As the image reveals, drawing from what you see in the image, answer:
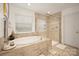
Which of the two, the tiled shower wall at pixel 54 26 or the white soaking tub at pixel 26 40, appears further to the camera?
the tiled shower wall at pixel 54 26

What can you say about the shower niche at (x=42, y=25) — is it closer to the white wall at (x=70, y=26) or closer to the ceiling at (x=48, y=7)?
the ceiling at (x=48, y=7)

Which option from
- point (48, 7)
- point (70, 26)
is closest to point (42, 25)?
point (48, 7)

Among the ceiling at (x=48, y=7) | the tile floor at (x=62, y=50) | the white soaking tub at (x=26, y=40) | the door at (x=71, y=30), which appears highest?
the ceiling at (x=48, y=7)

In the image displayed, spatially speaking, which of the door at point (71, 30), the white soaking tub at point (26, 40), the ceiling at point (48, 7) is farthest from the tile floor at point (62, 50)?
the ceiling at point (48, 7)

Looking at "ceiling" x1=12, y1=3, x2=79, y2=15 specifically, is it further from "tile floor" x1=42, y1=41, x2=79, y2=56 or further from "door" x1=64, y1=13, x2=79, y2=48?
"tile floor" x1=42, y1=41, x2=79, y2=56

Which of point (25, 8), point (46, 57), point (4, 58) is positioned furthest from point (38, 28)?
point (4, 58)

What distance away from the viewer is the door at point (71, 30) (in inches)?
49.6

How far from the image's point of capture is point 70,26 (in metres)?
1.28

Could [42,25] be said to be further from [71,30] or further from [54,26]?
[71,30]

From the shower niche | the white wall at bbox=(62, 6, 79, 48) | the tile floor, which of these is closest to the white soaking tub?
the shower niche

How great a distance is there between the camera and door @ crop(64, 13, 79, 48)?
1260mm

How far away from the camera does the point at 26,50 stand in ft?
4.04

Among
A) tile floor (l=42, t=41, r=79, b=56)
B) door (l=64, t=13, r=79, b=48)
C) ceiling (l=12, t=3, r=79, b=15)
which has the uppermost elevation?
ceiling (l=12, t=3, r=79, b=15)

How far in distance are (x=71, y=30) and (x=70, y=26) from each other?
71 millimetres
